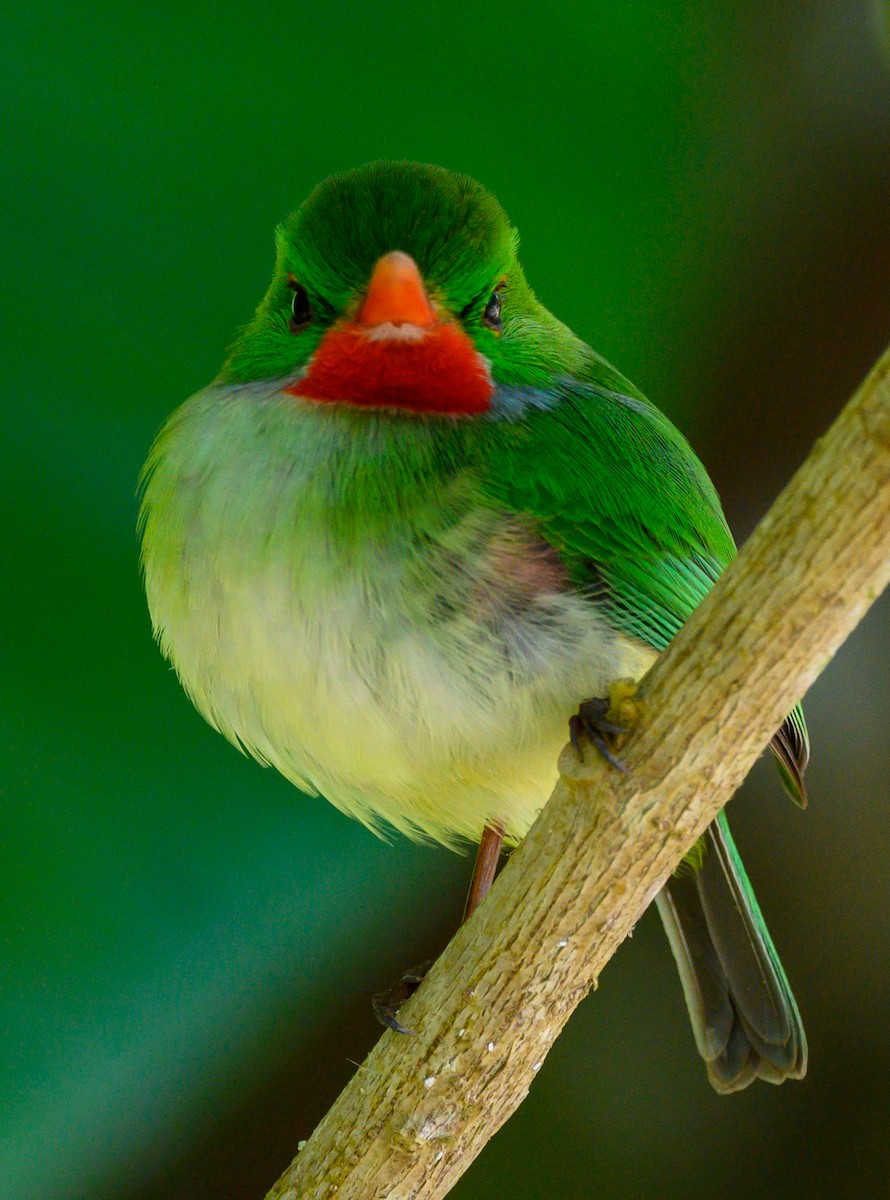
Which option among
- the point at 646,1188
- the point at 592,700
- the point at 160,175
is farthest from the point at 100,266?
the point at 646,1188

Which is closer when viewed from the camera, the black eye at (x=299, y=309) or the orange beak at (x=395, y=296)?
the orange beak at (x=395, y=296)

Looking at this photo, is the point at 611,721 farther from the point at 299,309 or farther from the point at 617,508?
the point at 299,309

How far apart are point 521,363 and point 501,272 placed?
11 centimetres

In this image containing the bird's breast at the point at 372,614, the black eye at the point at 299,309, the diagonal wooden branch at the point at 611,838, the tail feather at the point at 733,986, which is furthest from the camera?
the tail feather at the point at 733,986

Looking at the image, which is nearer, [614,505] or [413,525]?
[413,525]

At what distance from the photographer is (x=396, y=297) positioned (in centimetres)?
134

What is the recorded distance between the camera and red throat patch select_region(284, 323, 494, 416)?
4.53 ft

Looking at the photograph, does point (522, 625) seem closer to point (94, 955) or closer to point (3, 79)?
point (94, 955)

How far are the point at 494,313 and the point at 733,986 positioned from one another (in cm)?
91

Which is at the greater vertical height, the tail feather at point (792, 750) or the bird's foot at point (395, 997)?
the tail feather at point (792, 750)

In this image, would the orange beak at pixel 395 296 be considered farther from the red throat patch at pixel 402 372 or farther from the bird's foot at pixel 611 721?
the bird's foot at pixel 611 721

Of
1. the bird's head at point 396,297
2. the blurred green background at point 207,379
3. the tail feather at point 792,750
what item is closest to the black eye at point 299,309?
the bird's head at point 396,297

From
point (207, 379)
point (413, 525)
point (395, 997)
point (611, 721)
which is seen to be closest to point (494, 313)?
point (413, 525)

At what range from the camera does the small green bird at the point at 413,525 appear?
134 centimetres
